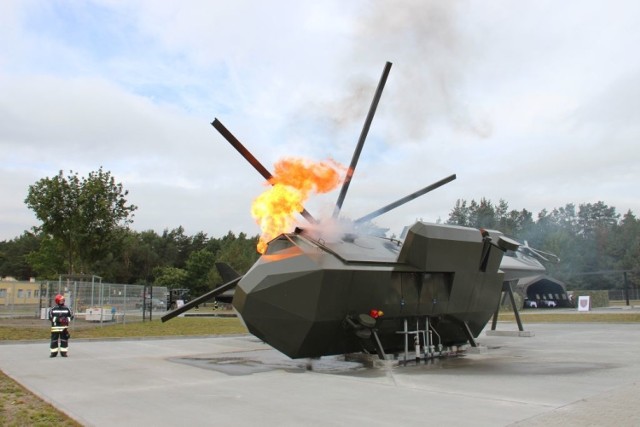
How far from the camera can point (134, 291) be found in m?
31.9

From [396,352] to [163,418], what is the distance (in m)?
7.50

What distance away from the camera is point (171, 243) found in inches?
4168

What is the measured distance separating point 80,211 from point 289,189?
26.4 meters

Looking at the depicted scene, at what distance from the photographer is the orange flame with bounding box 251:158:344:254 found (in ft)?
44.3

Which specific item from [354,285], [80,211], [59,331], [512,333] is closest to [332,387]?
[354,285]

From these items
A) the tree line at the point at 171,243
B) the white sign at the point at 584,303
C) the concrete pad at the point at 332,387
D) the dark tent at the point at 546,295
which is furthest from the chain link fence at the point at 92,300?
the dark tent at the point at 546,295

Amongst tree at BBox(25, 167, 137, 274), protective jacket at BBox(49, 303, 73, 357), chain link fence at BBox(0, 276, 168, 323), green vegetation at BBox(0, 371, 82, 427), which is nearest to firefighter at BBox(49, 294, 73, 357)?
protective jacket at BBox(49, 303, 73, 357)

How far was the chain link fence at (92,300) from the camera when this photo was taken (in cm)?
2798

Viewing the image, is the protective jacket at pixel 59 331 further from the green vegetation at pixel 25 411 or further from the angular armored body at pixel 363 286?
the green vegetation at pixel 25 411

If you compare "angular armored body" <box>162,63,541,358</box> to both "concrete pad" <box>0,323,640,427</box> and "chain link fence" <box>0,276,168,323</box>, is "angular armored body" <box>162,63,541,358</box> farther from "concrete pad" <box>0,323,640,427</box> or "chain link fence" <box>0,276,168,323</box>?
"chain link fence" <box>0,276,168,323</box>

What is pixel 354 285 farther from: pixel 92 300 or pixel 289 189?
pixel 92 300

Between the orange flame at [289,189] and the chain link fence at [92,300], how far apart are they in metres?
A: 17.3

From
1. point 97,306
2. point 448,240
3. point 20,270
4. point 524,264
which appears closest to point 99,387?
point 448,240

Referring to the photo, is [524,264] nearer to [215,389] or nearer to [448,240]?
[448,240]
